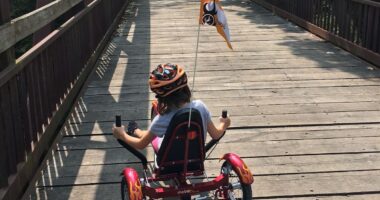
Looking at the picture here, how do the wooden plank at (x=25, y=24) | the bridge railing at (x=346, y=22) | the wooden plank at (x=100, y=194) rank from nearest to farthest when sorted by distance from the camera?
the wooden plank at (x=25, y=24) < the wooden plank at (x=100, y=194) < the bridge railing at (x=346, y=22)

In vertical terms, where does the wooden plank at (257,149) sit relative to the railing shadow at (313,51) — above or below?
below

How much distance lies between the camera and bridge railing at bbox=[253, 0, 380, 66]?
7825mm

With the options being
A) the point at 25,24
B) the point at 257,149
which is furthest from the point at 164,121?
the point at 257,149

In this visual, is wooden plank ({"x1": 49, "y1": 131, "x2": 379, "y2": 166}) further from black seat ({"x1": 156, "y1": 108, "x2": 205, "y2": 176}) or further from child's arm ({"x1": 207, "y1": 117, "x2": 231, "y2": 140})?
black seat ({"x1": 156, "y1": 108, "x2": 205, "y2": 176})

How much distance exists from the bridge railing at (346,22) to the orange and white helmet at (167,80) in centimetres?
535

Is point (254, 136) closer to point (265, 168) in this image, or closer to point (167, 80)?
point (265, 168)

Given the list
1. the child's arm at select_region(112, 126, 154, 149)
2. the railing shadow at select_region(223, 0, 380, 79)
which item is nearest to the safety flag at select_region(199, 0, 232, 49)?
the child's arm at select_region(112, 126, 154, 149)

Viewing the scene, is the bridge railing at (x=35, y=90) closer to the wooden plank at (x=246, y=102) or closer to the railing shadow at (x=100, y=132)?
the railing shadow at (x=100, y=132)

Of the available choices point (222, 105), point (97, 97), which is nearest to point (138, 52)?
point (97, 97)

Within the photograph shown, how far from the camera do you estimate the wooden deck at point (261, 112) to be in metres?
4.15

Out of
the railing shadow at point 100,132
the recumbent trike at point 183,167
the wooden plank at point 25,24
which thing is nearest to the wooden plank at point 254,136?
the railing shadow at point 100,132

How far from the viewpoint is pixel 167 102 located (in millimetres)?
3172

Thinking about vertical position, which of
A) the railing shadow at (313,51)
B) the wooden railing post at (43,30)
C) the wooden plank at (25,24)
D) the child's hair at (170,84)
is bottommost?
the railing shadow at (313,51)

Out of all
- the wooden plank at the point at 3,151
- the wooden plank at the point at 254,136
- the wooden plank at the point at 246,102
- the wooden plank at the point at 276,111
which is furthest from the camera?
A: the wooden plank at the point at 246,102
